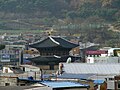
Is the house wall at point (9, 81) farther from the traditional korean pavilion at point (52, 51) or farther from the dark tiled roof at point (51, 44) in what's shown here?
the dark tiled roof at point (51, 44)

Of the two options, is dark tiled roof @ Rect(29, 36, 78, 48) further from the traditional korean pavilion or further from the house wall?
the house wall

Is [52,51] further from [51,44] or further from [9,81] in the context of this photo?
[9,81]

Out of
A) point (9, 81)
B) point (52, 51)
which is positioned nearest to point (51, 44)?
point (52, 51)

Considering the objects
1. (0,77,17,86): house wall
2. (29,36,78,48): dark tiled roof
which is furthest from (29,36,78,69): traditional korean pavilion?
(0,77,17,86): house wall

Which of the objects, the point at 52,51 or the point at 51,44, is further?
the point at 52,51

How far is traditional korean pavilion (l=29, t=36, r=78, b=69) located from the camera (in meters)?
52.2

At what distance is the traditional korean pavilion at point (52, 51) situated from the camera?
52250mm

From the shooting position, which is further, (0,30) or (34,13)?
(34,13)

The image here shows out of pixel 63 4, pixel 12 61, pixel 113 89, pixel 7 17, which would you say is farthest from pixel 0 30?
pixel 113 89

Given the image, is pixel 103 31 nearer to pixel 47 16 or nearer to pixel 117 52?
pixel 47 16

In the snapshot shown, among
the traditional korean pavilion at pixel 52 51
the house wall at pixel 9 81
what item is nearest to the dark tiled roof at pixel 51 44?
the traditional korean pavilion at pixel 52 51

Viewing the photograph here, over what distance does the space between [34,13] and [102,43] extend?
124 ft

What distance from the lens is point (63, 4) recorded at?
145875 millimetres

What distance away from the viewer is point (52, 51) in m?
54.1
